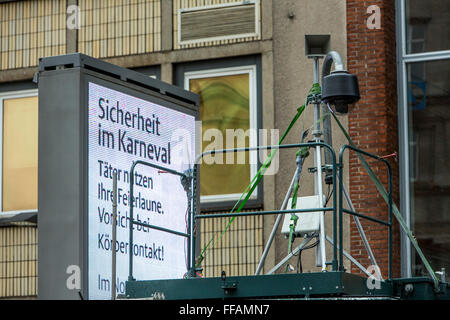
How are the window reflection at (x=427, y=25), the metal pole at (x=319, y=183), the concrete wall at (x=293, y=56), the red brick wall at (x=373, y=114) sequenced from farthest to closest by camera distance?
the concrete wall at (x=293, y=56)
the window reflection at (x=427, y=25)
the red brick wall at (x=373, y=114)
the metal pole at (x=319, y=183)

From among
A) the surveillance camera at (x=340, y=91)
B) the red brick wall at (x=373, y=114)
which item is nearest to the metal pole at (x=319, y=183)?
the surveillance camera at (x=340, y=91)

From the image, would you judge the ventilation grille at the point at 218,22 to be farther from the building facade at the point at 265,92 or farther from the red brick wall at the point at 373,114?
the red brick wall at the point at 373,114

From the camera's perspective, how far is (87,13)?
17.3 m

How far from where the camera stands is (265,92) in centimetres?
1602

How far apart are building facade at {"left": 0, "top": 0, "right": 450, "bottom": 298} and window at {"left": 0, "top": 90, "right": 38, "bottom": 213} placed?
0.07 feet

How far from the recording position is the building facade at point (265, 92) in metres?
15.2

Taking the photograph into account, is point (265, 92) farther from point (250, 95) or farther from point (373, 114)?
point (373, 114)

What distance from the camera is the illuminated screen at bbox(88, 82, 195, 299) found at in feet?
32.7

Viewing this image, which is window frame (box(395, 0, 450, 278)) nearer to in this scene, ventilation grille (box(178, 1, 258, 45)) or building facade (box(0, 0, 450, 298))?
building facade (box(0, 0, 450, 298))

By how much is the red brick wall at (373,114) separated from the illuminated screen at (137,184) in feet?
13.5

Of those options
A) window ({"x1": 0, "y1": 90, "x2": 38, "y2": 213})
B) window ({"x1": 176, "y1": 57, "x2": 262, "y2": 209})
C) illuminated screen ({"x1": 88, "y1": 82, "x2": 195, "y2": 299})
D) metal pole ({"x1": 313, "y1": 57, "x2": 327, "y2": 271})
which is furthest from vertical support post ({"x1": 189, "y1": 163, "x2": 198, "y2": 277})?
window ({"x1": 0, "y1": 90, "x2": 38, "y2": 213})

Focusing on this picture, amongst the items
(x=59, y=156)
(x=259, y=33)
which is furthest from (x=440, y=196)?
(x=59, y=156)

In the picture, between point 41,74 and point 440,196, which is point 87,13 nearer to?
point 440,196
